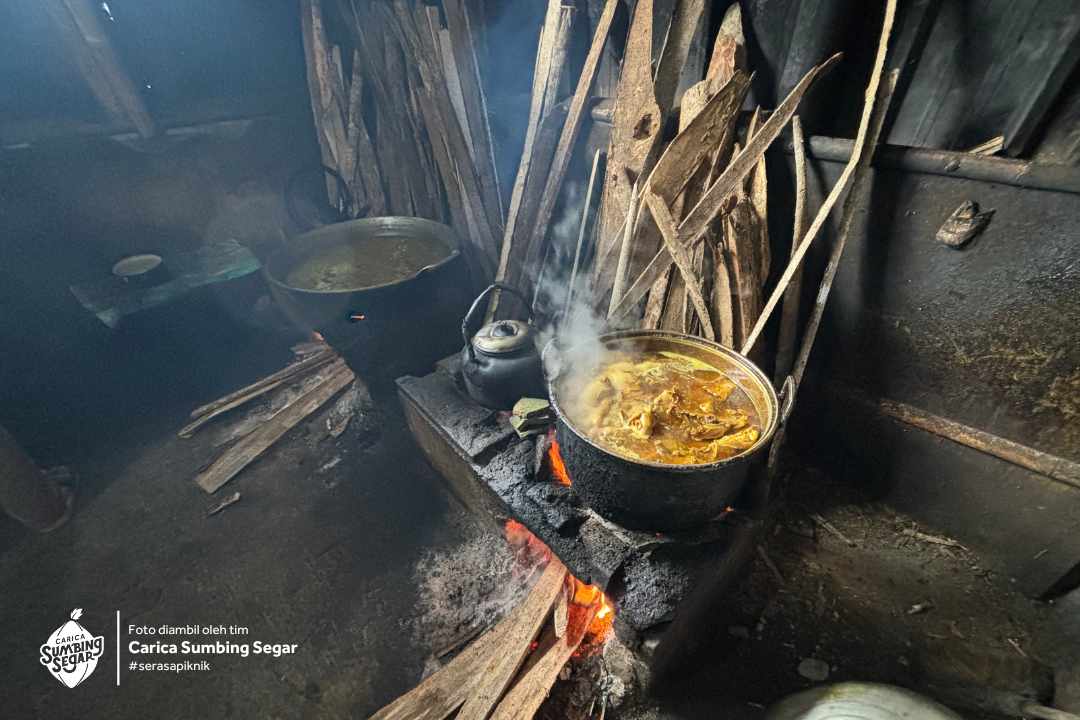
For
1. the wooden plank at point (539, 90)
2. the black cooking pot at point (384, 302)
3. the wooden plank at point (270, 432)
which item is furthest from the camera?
the wooden plank at point (270, 432)

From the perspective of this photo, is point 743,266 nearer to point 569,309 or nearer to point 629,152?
point 629,152

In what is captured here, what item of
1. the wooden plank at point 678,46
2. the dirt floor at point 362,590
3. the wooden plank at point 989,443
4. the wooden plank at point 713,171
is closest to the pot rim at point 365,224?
the dirt floor at point 362,590

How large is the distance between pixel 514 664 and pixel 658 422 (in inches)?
70.5

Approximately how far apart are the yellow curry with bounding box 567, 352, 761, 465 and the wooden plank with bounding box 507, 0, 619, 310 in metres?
2.10

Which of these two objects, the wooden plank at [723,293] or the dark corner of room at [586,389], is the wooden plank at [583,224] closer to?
the dark corner of room at [586,389]

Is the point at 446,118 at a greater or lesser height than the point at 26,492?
greater

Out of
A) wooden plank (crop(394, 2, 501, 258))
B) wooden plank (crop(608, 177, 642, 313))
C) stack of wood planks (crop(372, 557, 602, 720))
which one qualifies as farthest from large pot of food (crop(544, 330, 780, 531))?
wooden plank (crop(394, 2, 501, 258))

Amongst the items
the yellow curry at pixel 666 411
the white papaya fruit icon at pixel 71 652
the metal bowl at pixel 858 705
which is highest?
the yellow curry at pixel 666 411

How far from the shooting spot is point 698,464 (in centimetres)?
197

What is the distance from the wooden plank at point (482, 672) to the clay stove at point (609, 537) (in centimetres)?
59

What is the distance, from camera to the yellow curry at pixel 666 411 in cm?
224

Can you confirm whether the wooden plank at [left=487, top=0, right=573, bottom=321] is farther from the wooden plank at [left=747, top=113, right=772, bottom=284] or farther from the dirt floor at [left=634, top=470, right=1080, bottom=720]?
the dirt floor at [left=634, top=470, right=1080, bottom=720]

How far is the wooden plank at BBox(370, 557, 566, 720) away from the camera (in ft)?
8.65

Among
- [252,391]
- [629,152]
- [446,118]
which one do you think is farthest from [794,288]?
[252,391]
